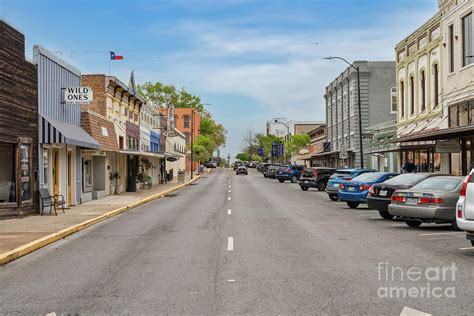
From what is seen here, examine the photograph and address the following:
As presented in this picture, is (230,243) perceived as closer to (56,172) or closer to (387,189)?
(387,189)

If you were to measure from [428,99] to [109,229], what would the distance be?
23.4m

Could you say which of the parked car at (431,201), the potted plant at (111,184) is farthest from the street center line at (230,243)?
the potted plant at (111,184)

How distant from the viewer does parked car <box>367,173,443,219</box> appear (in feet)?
57.4

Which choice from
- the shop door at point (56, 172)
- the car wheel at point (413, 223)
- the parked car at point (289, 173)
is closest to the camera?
the car wheel at point (413, 223)

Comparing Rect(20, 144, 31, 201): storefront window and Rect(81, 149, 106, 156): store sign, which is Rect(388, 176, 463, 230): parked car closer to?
Rect(20, 144, 31, 201): storefront window

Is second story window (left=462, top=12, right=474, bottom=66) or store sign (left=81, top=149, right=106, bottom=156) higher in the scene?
second story window (left=462, top=12, right=474, bottom=66)

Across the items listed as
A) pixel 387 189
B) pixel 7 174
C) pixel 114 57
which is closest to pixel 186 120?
pixel 114 57

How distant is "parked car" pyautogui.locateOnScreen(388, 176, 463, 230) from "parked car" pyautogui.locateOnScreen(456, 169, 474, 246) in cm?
357

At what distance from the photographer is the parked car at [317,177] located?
3784cm

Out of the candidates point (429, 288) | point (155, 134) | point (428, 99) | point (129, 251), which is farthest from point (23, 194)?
point (155, 134)

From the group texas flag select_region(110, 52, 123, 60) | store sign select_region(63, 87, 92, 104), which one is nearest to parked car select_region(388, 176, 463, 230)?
store sign select_region(63, 87, 92, 104)

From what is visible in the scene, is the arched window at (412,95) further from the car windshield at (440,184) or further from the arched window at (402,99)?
the car windshield at (440,184)

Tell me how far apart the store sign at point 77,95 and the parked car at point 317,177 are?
63.4ft

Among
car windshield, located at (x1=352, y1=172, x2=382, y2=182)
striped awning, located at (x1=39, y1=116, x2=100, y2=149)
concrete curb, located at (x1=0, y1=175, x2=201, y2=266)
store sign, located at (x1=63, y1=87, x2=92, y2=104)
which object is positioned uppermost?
store sign, located at (x1=63, y1=87, x2=92, y2=104)
